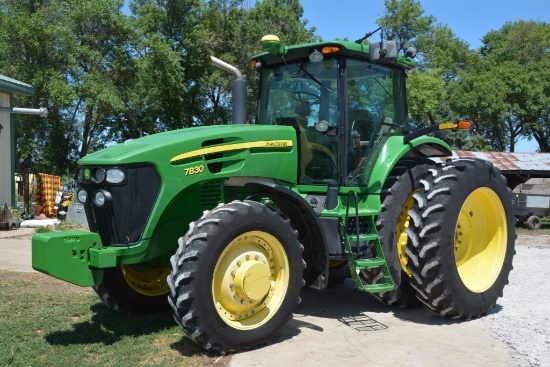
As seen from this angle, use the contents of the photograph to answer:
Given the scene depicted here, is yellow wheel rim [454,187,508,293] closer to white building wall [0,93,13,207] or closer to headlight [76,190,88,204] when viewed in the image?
headlight [76,190,88,204]

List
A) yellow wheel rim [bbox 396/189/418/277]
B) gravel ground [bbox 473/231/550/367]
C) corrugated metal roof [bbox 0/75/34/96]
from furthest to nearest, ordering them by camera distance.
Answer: corrugated metal roof [bbox 0/75/34/96], yellow wheel rim [bbox 396/189/418/277], gravel ground [bbox 473/231/550/367]

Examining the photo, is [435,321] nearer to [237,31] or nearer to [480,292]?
[480,292]

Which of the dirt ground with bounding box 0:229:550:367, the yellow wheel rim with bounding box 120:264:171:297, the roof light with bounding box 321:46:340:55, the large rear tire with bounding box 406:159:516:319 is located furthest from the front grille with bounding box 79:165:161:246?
the large rear tire with bounding box 406:159:516:319

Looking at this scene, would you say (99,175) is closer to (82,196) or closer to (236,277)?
(82,196)

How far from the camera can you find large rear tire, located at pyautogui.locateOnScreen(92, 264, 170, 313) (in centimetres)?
561

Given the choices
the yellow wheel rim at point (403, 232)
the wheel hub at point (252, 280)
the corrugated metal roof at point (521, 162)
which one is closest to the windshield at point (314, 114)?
the yellow wheel rim at point (403, 232)

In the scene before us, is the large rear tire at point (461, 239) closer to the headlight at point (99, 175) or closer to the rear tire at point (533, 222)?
the headlight at point (99, 175)

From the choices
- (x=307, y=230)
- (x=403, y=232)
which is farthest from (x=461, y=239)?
(x=307, y=230)

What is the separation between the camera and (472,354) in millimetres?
4766

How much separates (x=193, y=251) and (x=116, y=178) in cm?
90

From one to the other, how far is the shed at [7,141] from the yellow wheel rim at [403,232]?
533 inches

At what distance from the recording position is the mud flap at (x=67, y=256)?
442 cm

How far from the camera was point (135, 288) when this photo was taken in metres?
5.80

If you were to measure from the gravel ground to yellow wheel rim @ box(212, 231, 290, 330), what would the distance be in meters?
2.08
